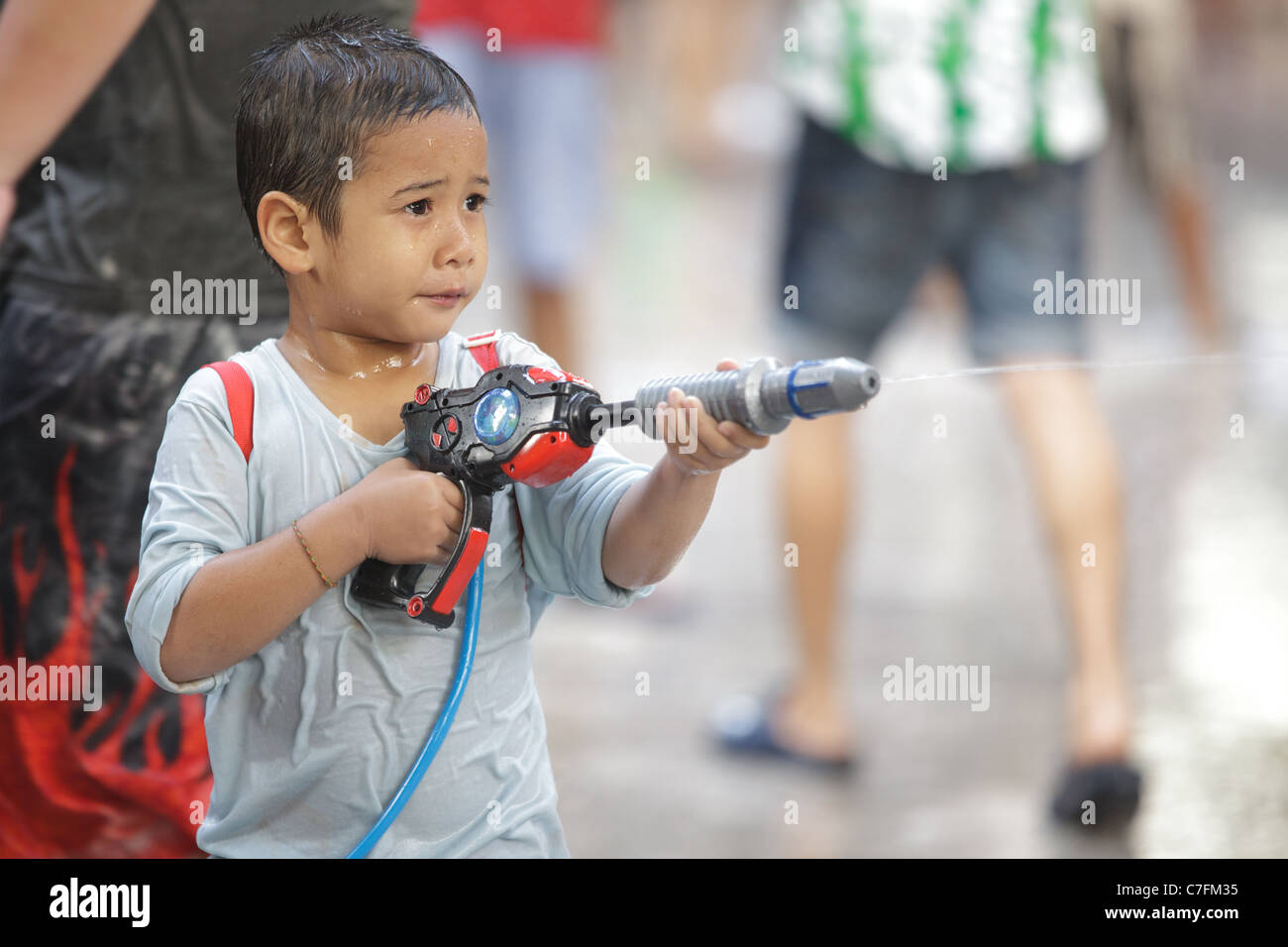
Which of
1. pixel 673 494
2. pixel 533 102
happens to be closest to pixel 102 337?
pixel 673 494

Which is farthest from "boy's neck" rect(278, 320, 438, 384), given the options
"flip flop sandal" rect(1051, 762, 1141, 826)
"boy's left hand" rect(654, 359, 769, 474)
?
"flip flop sandal" rect(1051, 762, 1141, 826)

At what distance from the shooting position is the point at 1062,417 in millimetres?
2414

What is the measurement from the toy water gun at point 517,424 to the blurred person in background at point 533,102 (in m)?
0.69

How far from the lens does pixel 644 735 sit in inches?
104

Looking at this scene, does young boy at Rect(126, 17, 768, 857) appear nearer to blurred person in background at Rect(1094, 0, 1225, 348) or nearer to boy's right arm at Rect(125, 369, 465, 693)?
boy's right arm at Rect(125, 369, 465, 693)

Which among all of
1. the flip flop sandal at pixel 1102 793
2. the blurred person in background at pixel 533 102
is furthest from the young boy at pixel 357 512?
the flip flop sandal at pixel 1102 793

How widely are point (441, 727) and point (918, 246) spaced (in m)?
1.51

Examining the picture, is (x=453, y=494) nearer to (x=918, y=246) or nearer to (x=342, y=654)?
(x=342, y=654)

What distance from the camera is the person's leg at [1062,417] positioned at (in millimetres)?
2412

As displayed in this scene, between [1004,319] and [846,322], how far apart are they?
23 centimetres

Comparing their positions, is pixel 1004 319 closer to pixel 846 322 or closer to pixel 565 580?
pixel 846 322

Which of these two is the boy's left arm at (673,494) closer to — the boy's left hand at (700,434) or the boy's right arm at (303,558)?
the boy's left hand at (700,434)

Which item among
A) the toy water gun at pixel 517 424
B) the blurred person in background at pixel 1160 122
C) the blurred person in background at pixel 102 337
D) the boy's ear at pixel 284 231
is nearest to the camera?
the toy water gun at pixel 517 424
